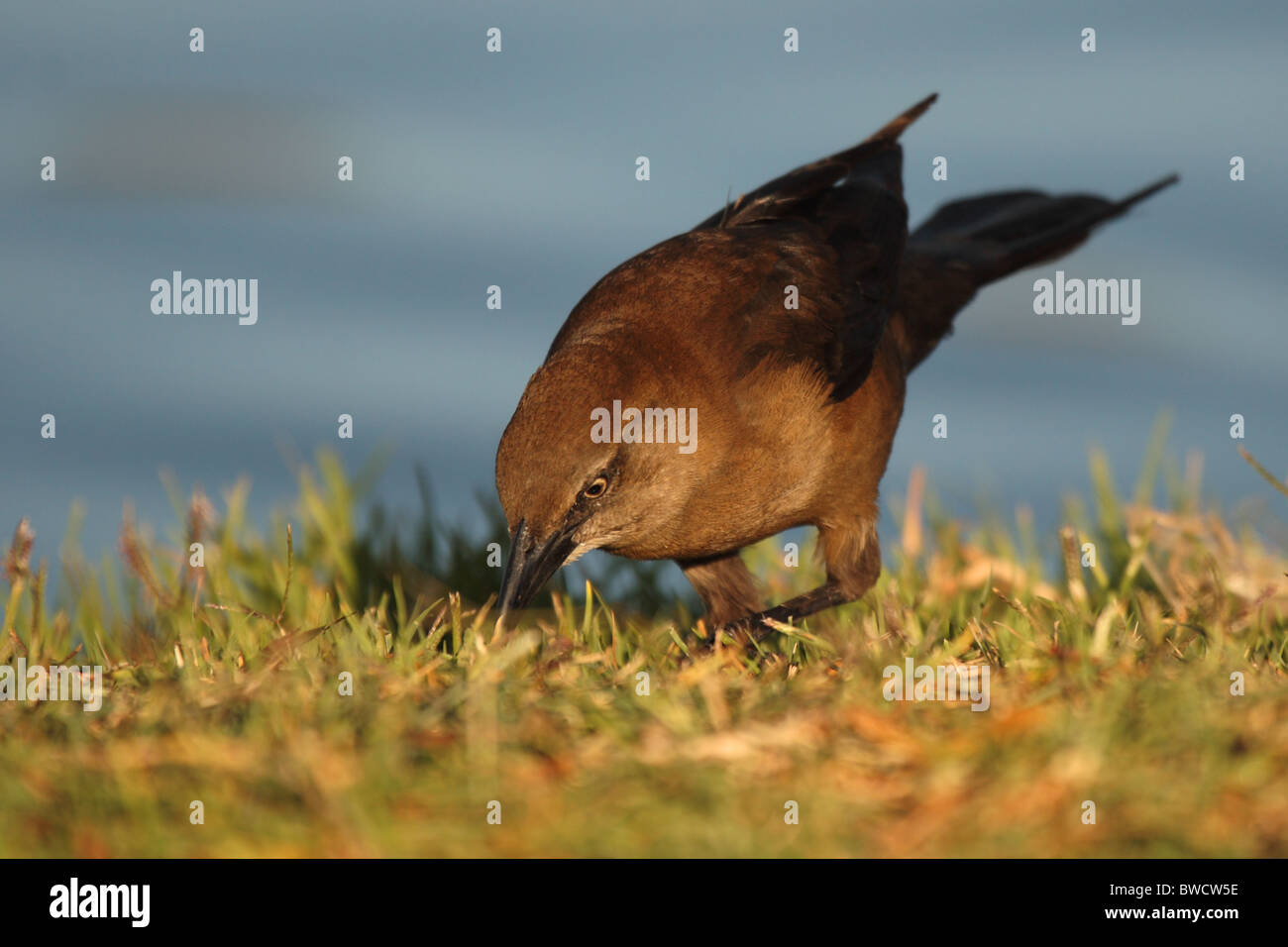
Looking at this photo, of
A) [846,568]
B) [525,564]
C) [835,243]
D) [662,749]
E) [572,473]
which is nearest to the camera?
[662,749]

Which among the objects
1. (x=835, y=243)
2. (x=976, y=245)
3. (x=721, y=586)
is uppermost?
(x=976, y=245)

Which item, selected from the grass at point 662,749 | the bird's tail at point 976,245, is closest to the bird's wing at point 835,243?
the bird's tail at point 976,245

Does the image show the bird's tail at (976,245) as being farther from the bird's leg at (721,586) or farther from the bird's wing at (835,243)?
the bird's leg at (721,586)

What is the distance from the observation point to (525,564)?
480 centimetres

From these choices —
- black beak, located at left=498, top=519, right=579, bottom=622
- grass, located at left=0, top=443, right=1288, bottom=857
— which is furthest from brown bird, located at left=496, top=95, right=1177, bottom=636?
grass, located at left=0, top=443, right=1288, bottom=857

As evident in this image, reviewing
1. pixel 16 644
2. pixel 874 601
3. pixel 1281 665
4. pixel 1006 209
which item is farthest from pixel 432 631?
pixel 1006 209

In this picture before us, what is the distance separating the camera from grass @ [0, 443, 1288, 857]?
8.18 ft

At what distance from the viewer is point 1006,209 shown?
→ 23.5 ft

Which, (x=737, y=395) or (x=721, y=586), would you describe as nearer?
(x=737, y=395)

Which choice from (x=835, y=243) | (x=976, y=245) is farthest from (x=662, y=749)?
(x=976, y=245)

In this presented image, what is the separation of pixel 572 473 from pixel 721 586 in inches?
56.0

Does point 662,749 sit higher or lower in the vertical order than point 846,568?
lower

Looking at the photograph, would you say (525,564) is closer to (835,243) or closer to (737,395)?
(737,395)
